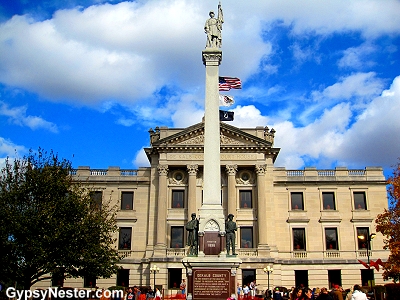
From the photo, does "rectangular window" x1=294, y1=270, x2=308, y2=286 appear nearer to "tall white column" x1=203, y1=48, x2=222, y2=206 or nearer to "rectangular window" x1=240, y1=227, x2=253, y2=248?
"rectangular window" x1=240, y1=227, x2=253, y2=248

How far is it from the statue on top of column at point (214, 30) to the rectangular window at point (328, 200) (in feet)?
97.5

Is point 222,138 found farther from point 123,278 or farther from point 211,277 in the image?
point 211,277

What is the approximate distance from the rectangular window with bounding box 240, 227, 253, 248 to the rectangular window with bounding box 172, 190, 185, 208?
6972 mm

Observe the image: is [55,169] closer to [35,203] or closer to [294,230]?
[35,203]

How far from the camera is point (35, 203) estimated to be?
30172 millimetres

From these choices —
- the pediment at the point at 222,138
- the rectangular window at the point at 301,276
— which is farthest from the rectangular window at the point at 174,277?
the pediment at the point at 222,138

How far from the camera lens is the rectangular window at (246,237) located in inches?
1882

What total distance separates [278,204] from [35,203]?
Answer: 2776 centimetres

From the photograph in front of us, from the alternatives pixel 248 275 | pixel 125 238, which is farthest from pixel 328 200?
pixel 125 238

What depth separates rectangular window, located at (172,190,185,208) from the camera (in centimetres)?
4915

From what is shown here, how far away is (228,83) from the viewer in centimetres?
2694

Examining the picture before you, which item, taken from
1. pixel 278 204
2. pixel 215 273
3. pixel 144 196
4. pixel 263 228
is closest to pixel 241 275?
pixel 263 228

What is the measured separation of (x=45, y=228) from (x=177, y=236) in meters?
20.9

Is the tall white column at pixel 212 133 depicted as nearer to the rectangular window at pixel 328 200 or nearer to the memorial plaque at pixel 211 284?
the memorial plaque at pixel 211 284
